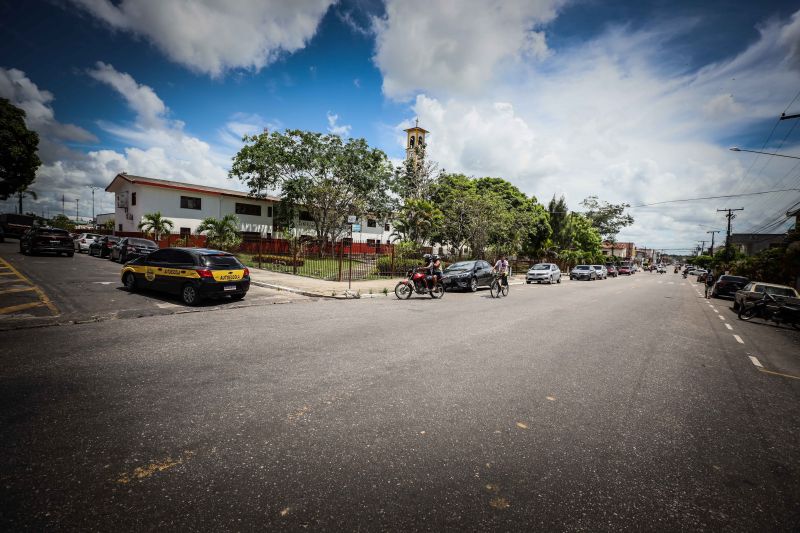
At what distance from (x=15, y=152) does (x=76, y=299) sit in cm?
4180

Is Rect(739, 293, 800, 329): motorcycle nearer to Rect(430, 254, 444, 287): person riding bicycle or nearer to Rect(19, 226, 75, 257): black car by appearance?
Rect(430, 254, 444, 287): person riding bicycle

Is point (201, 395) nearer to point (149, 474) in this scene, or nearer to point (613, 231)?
point (149, 474)

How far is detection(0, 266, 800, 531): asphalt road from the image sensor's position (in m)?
2.36

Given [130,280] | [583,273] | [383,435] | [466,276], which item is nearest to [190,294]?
[130,280]

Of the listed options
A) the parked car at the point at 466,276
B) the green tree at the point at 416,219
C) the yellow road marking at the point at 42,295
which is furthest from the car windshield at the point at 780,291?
the yellow road marking at the point at 42,295

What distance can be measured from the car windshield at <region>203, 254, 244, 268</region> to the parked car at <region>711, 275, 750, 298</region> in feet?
90.4

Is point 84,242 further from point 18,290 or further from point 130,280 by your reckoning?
point 130,280

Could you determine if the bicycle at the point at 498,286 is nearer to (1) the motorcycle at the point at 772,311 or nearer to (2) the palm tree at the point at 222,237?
(1) the motorcycle at the point at 772,311

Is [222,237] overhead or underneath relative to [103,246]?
overhead

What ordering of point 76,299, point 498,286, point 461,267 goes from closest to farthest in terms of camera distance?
point 76,299 → point 498,286 → point 461,267

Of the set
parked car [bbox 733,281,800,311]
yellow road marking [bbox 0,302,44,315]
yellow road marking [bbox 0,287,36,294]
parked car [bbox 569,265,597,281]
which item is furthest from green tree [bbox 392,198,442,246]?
yellow road marking [bbox 0,302,44,315]

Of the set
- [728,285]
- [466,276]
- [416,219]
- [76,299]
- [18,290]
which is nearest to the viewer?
[76,299]

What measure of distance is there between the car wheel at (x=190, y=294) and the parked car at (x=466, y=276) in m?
9.99

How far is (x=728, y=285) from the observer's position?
21.8m
